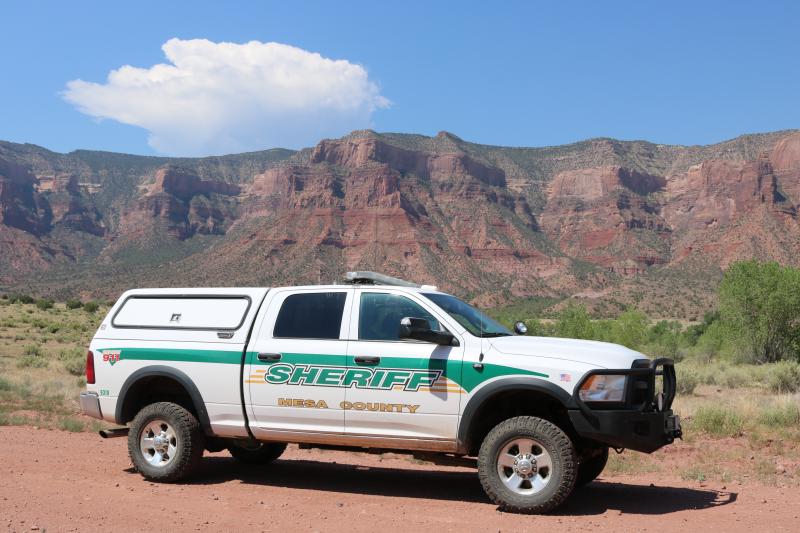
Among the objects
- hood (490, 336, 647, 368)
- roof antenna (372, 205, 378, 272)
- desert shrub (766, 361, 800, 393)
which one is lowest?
desert shrub (766, 361, 800, 393)

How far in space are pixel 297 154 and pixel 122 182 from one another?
144 ft

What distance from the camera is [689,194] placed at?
14662 cm

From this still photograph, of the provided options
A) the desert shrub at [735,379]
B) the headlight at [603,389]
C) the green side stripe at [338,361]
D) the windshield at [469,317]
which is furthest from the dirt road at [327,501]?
the desert shrub at [735,379]

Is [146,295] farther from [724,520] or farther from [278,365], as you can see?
[724,520]

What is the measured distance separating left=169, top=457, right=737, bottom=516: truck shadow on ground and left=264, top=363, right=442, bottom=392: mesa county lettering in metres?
1.26

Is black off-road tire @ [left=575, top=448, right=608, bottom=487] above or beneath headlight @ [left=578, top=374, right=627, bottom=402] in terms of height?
beneath

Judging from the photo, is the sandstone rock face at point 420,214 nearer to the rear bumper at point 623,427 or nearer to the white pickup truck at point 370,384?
the white pickup truck at point 370,384

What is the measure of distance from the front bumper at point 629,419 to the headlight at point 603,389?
46 millimetres

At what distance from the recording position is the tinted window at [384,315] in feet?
24.3

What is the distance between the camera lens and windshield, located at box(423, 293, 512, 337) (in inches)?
292

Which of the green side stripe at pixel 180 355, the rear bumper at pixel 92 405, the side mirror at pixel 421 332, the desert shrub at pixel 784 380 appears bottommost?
the desert shrub at pixel 784 380

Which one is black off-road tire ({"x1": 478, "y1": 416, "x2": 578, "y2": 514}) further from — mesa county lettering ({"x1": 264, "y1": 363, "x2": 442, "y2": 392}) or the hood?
mesa county lettering ({"x1": 264, "y1": 363, "x2": 442, "y2": 392})

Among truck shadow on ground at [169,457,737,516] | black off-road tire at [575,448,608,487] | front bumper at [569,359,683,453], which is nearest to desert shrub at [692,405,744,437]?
truck shadow on ground at [169,457,737,516]

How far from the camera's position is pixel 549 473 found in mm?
6727
